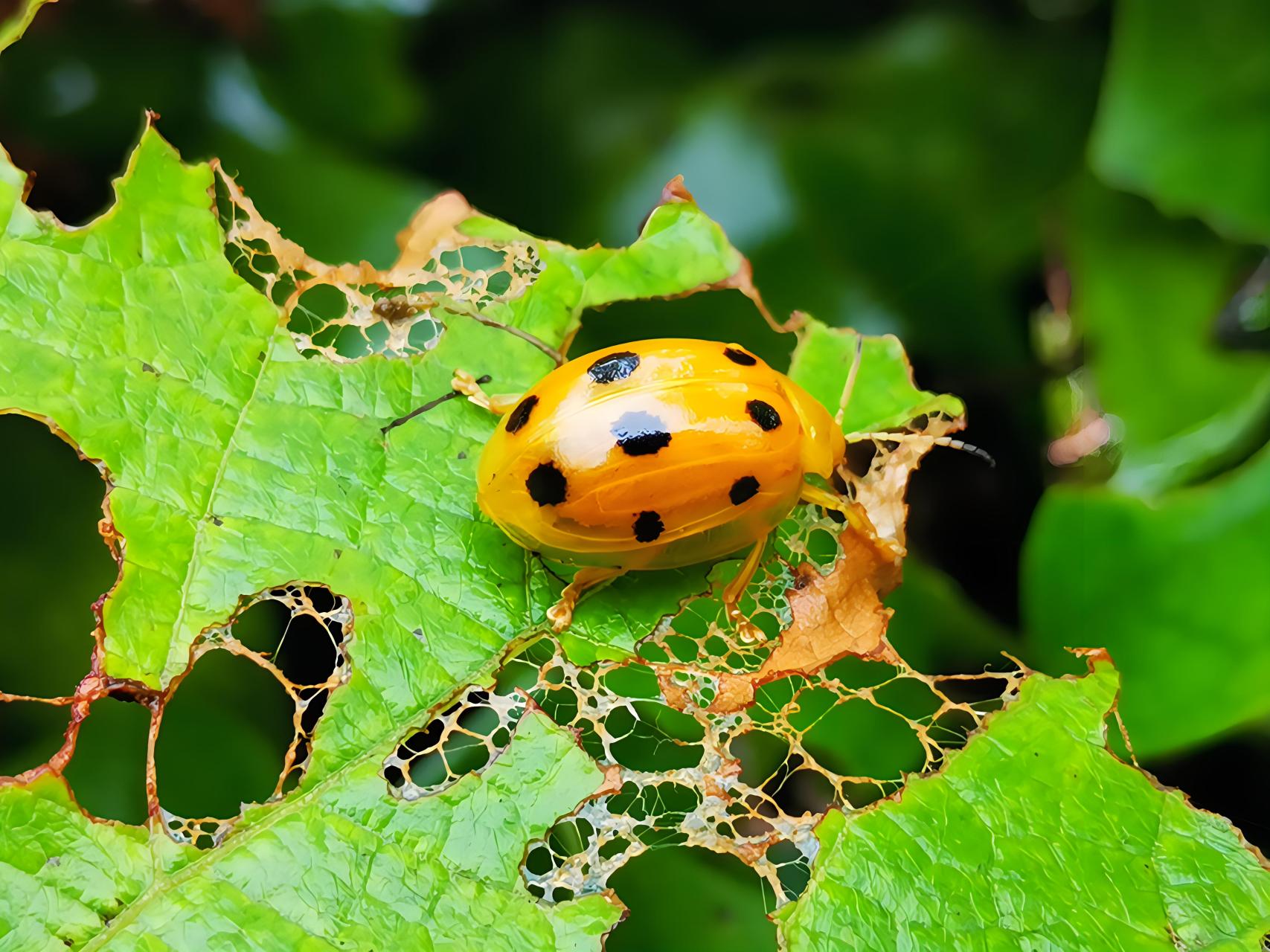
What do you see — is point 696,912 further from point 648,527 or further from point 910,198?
point 910,198

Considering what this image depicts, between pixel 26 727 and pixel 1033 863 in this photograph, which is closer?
pixel 1033 863

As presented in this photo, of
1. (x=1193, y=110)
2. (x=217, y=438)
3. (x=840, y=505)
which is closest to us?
(x=217, y=438)

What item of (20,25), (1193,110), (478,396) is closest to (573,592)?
(478,396)

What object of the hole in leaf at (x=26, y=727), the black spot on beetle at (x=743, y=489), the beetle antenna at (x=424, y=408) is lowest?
the hole in leaf at (x=26, y=727)

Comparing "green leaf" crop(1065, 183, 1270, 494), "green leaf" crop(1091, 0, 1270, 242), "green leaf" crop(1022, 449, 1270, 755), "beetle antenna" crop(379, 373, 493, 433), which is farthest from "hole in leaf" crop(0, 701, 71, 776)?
"green leaf" crop(1091, 0, 1270, 242)

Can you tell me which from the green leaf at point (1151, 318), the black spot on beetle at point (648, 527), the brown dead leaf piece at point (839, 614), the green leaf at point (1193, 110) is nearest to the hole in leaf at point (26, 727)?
the black spot on beetle at point (648, 527)

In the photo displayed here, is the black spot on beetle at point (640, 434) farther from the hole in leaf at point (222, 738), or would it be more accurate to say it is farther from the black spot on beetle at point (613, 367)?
the hole in leaf at point (222, 738)
